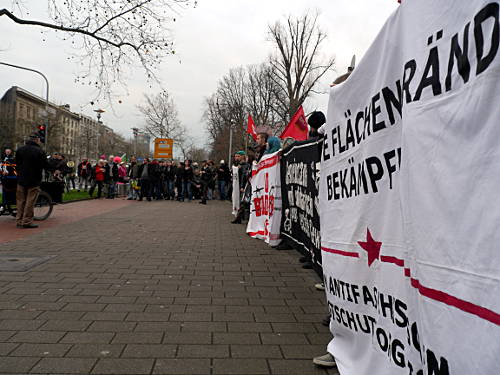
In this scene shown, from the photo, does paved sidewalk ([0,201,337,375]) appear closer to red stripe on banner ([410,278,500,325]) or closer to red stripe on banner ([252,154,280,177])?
red stripe on banner ([410,278,500,325])

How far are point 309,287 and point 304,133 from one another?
3692 millimetres

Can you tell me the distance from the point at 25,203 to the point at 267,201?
18.6 ft

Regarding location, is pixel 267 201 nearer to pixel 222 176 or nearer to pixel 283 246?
pixel 283 246

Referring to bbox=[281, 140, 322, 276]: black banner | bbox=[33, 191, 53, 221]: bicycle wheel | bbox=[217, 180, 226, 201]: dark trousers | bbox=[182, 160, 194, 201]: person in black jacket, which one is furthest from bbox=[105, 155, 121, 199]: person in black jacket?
bbox=[281, 140, 322, 276]: black banner

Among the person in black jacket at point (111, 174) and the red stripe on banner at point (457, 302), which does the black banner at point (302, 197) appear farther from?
the person in black jacket at point (111, 174)

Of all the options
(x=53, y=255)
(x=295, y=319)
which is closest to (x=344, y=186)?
(x=295, y=319)

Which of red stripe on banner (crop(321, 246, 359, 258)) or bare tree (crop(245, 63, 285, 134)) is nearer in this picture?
red stripe on banner (crop(321, 246, 359, 258))

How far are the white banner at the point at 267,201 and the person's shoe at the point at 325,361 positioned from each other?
4.10 metres

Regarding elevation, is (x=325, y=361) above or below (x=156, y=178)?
below

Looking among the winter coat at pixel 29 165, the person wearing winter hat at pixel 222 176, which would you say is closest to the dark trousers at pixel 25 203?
the winter coat at pixel 29 165

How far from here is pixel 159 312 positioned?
12.1 ft

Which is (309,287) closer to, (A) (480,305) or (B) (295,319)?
(B) (295,319)

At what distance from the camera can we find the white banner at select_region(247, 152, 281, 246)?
684cm

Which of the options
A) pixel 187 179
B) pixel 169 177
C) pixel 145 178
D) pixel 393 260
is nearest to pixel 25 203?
pixel 393 260
